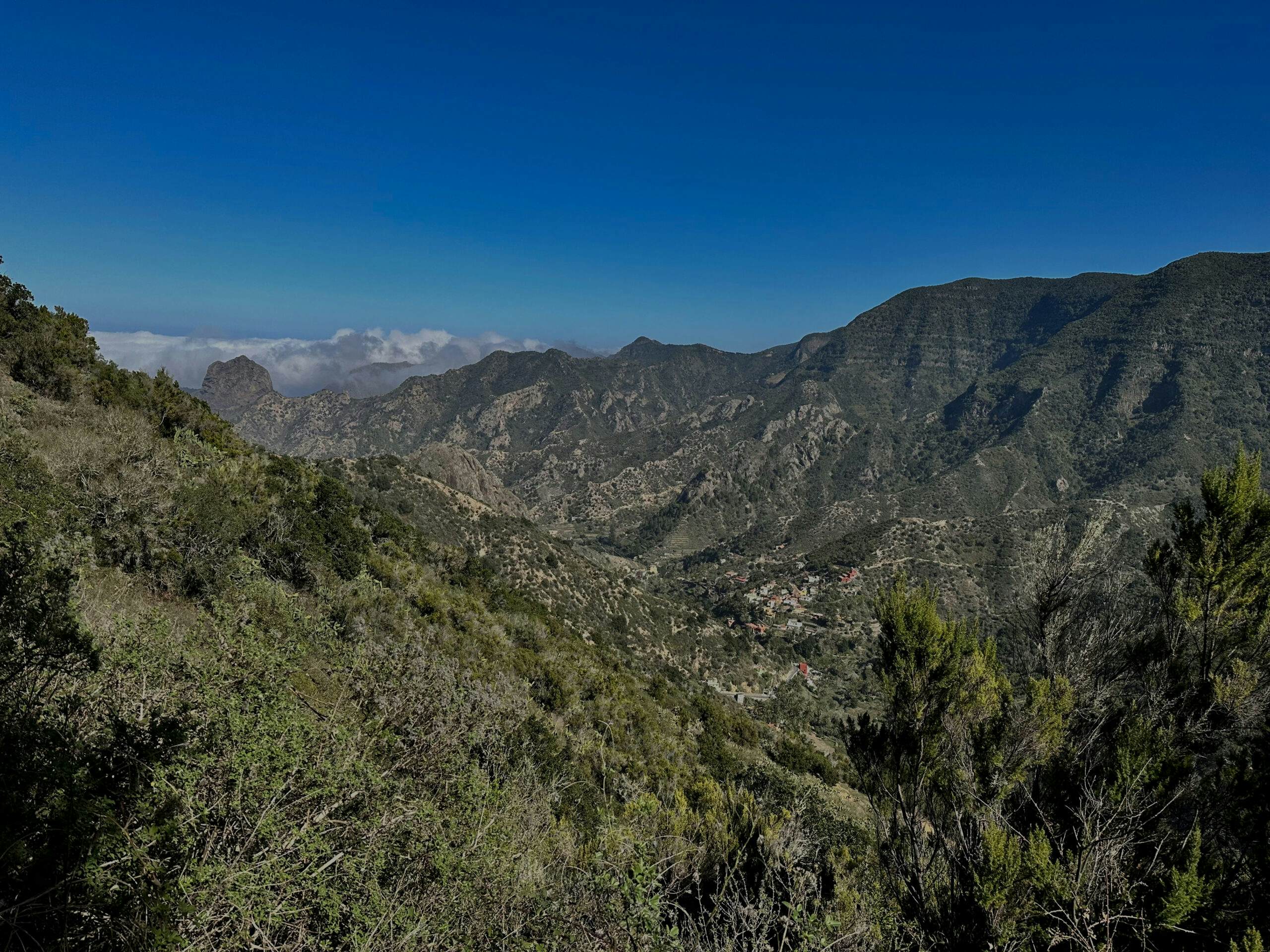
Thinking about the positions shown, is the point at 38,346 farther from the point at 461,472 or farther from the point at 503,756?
the point at 461,472

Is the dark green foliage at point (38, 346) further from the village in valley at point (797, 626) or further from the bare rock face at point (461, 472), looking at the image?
the bare rock face at point (461, 472)

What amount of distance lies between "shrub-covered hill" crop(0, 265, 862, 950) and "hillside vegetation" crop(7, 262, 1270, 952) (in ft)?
0.14

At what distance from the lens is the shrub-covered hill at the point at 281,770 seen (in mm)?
3525

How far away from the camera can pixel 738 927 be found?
5852 mm

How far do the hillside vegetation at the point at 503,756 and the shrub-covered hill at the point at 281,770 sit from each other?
0.04 metres

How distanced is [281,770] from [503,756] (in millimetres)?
3769

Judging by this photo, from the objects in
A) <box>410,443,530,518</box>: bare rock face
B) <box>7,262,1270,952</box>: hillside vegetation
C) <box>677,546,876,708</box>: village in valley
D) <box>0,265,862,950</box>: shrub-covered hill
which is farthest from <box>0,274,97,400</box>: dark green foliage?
<box>410,443,530,518</box>: bare rock face

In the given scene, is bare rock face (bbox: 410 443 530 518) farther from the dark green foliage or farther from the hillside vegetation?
the hillside vegetation

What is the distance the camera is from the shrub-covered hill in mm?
3525

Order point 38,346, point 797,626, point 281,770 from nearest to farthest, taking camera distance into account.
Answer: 1. point 281,770
2. point 38,346
3. point 797,626

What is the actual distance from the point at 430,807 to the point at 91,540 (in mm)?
6781

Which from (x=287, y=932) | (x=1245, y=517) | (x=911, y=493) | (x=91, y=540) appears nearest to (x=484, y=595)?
(x=91, y=540)

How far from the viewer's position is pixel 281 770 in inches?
175

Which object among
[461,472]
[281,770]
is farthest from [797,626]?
[281,770]
